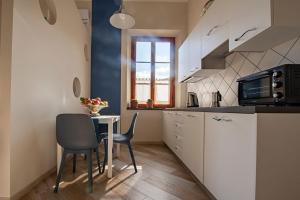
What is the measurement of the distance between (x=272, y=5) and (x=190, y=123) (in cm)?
147

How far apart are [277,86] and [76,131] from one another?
Answer: 1.68 metres

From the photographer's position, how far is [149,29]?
4.75 m

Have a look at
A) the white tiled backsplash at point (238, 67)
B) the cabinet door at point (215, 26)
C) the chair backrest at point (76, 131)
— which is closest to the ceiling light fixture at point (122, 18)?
the cabinet door at point (215, 26)

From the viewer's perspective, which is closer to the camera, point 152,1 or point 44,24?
point 44,24

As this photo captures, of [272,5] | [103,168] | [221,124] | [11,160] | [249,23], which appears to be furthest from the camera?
[103,168]

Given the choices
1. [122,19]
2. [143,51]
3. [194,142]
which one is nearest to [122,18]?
[122,19]

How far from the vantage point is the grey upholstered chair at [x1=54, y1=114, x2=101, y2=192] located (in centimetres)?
208

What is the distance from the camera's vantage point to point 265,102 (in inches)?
60.7

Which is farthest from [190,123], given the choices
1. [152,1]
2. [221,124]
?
[152,1]

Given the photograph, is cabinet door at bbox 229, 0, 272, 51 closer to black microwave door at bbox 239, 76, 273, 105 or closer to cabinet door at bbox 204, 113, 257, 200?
black microwave door at bbox 239, 76, 273, 105

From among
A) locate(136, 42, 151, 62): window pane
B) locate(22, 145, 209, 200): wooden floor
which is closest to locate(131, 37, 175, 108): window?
locate(136, 42, 151, 62): window pane

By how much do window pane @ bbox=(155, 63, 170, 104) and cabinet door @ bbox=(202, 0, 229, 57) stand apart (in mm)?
2461

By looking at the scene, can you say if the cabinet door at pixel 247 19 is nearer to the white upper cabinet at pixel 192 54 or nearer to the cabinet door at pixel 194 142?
the cabinet door at pixel 194 142

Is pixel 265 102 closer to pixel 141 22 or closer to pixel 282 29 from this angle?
pixel 282 29
